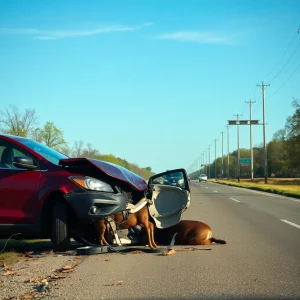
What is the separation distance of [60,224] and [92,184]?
77 centimetres

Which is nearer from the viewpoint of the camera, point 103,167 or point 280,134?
point 103,167

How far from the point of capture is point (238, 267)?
665cm

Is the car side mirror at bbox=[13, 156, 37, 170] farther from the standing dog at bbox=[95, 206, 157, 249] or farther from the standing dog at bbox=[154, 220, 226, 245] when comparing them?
the standing dog at bbox=[154, 220, 226, 245]

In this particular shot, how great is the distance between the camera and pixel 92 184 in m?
7.37

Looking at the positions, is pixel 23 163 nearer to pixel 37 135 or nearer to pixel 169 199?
pixel 169 199

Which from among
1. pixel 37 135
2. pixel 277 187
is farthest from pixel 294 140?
pixel 37 135

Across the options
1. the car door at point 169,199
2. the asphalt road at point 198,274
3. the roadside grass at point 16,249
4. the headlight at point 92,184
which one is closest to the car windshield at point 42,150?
the headlight at point 92,184

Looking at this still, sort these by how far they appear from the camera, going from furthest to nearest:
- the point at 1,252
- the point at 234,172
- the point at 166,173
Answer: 1. the point at 234,172
2. the point at 166,173
3. the point at 1,252

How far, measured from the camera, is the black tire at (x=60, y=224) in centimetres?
732

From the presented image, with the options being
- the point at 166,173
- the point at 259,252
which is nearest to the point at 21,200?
the point at 166,173

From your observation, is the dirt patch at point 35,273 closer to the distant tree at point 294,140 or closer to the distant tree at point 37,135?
the distant tree at point 37,135

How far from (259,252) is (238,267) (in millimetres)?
1388

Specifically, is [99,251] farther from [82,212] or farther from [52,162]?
[52,162]

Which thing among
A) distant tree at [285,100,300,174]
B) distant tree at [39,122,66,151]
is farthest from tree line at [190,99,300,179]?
distant tree at [39,122,66,151]
